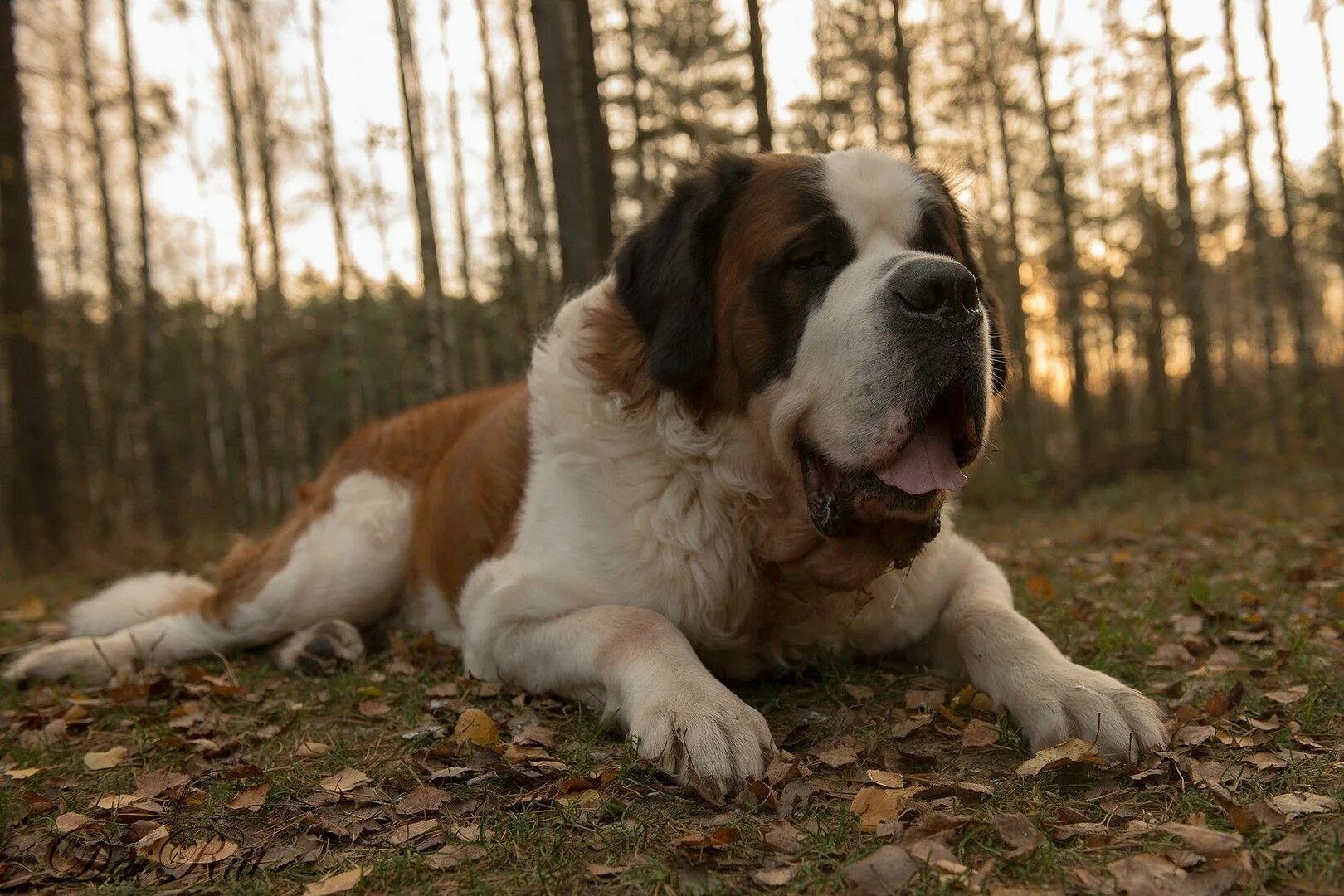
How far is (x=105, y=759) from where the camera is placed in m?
2.46

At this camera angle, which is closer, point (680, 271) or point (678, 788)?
point (678, 788)

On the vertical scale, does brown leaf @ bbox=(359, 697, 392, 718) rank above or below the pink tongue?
below

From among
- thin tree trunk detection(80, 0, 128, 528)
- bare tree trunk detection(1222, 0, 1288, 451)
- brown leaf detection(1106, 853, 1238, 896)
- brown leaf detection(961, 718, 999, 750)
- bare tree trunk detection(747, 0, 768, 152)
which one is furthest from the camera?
thin tree trunk detection(80, 0, 128, 528)

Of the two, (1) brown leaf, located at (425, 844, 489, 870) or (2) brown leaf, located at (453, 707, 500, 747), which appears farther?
(2) brown leaf, located at (453, 707, 500, 747)

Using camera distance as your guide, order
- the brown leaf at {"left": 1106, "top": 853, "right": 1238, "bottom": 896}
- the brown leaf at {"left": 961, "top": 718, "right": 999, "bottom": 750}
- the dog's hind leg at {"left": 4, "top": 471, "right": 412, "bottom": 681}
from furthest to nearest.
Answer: the dog's hind leg at {"left": 4, "top": 471, "right": 412, "bottom": 681} < the brown leaf at {"left": 961, "top": 718, "right": 999, "bottom": 750} < the brown leaf at {"left": 1106, "top": 853, "right": 1238, "bottom": 896}

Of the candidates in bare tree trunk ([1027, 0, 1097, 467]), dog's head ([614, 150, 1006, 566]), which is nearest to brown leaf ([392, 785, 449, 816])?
dog's head ([614, 150, 1006, 566])

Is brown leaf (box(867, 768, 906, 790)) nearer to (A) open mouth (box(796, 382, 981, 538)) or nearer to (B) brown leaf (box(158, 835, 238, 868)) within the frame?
(A) open mouth (box(796, 382, 981, 538))

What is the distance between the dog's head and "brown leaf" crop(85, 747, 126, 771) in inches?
64.4

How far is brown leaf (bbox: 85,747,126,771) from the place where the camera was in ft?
7.98

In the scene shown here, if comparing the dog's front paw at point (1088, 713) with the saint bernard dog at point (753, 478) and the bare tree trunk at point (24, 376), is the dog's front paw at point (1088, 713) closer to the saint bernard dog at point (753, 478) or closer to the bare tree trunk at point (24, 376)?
the saint bernard dog at point (753, 478)

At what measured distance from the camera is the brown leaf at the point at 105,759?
243cm

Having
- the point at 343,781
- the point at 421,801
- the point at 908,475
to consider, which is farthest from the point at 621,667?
the point at 908,475

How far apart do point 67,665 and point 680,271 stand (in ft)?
8.19

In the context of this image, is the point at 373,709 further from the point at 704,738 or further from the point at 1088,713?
the point at 1088,713
